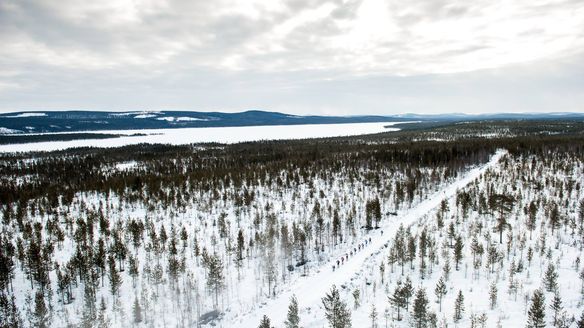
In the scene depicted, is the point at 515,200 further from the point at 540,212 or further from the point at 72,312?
the point at 72,312

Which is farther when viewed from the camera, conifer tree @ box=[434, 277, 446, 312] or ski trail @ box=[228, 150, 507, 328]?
ski trail @ box=[228, 150, 507, 328]

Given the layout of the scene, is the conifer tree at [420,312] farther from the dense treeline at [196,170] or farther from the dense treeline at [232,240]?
the dense treeline at [196,170]

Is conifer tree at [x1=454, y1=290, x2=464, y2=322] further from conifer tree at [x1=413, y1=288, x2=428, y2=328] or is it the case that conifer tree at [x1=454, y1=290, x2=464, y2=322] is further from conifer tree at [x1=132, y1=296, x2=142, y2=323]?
conifer tree at [x1=132, y1=296, x2=142, y2=323]

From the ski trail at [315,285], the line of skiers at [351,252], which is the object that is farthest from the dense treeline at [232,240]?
the ski trail at [315,285]

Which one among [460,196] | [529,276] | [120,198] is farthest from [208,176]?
[529,276]

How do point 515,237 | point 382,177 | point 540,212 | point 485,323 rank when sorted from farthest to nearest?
point 382,177 < point 540,212 < point 515,237 < point 485,323

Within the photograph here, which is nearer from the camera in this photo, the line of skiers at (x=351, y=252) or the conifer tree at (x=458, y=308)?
the conifer tree at (x=458, y=308)

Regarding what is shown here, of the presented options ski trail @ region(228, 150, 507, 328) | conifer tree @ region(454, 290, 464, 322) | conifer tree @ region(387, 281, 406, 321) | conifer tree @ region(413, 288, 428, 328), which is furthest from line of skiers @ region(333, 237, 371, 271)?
conifer tree @ region(454, 290, 464, 322)

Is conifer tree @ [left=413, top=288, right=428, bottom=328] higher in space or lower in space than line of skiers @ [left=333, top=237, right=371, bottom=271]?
higher

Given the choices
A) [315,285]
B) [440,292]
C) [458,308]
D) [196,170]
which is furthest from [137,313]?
[196,170]

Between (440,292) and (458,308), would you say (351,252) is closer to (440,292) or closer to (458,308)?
(440,292)

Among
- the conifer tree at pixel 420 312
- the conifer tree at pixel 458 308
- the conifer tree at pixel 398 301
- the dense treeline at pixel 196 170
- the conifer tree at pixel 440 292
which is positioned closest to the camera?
the conifer tree at pixel 420 312
